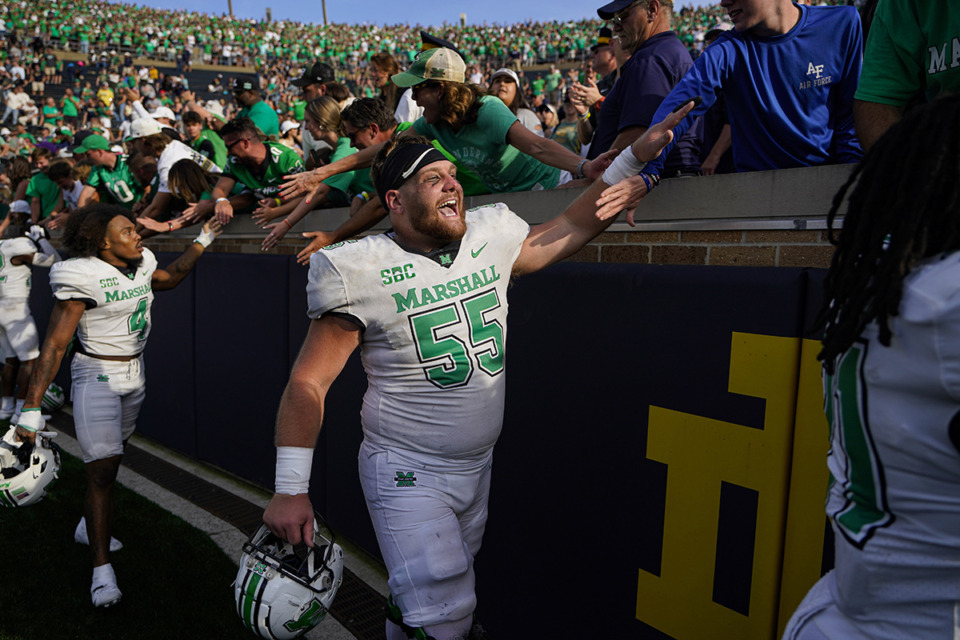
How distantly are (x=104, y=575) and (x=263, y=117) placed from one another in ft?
16.5

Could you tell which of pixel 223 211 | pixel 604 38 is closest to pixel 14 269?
Answer: pixel 223 211

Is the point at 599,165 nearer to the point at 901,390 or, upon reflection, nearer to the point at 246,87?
the point at 901,390

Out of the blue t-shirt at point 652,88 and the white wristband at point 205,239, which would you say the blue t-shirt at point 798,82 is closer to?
the blue t-shirt at point 652,88

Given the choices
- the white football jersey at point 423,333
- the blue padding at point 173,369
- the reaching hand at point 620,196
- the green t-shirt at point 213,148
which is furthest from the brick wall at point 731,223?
the green t-shirt at point 213,148

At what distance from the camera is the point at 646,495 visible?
2.85m

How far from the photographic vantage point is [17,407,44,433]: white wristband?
4.07 metres

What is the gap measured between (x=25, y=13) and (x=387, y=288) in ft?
134

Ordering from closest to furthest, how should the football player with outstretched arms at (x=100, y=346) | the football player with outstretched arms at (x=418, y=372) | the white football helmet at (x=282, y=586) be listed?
the white football helmet at (x=282, y=586) → the football player with outstretched arms at (x=418, y=372) → the football player with outstretched arms at (x=100, y=346)

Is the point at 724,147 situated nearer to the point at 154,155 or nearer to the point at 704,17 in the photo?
the point at 154,155

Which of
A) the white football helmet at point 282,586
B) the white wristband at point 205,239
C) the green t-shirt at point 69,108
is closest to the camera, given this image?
the white football helmet at point 282,586

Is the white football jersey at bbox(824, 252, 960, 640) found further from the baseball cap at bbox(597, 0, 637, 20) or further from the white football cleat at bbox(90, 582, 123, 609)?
the white football cleat at bbox(90, 582, 123, 609)

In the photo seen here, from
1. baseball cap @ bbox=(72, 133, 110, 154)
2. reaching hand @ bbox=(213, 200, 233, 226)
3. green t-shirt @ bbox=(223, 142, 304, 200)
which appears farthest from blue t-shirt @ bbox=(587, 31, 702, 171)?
baseball cap @ bbox=(72, 133, 110, 154)

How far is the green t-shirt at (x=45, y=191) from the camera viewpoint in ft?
33.6

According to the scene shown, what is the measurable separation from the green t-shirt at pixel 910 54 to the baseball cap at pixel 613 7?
129cm
